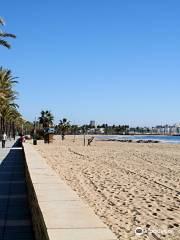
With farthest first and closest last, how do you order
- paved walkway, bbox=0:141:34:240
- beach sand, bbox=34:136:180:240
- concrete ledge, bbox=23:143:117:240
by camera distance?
beach sand, bbox=34:136:180:240
paved walkway, bbox=0:141:34:240
concrete ledge, bbox=23:143:117:240

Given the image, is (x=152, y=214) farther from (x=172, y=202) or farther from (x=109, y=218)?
(x=172, y=202)

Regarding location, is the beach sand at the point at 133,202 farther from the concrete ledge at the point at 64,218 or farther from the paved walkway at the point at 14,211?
the paved walkway at the point at 14,211

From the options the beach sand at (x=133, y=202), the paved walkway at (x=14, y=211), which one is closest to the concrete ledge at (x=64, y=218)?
the paved walkway at (x=14, y=211)

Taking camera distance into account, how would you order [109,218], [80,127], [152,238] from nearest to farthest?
[152,238] < [109,218] < [80,127]

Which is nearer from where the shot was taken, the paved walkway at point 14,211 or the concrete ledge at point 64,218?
the concrete ledge at point 64,218

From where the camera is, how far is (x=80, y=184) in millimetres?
12859

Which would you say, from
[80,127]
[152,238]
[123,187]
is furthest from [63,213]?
[80,127]

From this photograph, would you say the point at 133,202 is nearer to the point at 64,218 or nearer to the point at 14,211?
the point at 14,211

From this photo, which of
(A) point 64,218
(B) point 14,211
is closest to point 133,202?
(B) point 14,211

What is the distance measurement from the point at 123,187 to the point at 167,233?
587 centimetres

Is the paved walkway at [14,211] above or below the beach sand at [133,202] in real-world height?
above

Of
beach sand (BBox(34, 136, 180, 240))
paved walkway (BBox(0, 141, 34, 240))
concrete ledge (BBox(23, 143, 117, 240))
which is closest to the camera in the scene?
concrete ledge (BBox(23, 143, 117, 240))

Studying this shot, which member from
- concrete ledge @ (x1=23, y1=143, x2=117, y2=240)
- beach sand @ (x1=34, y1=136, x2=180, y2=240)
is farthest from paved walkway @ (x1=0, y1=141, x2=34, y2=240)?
beach sand @ (x1=34, y1=136, x2=180, y2=240)

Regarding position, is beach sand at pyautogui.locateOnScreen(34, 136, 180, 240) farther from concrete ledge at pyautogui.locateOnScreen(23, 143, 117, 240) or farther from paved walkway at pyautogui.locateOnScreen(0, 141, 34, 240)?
paved walkway at pyautogui.locateOnScreen(0, 141, 34, 240)
